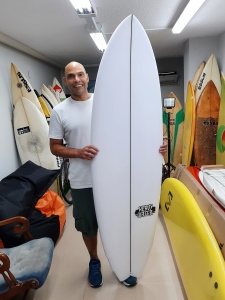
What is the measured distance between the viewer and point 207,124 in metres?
3.02

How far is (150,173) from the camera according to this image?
4.80ft

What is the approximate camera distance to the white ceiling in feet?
6.60

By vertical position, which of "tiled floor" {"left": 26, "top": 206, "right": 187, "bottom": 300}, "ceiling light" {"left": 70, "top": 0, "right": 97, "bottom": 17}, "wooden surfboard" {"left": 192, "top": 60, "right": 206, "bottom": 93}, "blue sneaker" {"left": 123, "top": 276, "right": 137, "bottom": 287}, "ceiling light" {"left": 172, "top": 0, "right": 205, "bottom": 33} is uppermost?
"ceiling light" {"left": 172, "top": 0, "right": 205, "bottom": 33}

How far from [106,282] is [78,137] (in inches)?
41.8

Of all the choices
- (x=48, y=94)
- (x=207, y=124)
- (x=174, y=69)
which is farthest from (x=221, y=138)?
(x=174, y=69)

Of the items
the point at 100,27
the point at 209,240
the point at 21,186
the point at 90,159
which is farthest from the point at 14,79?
the point at 209,240

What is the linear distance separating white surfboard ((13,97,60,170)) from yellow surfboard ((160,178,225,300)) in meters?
1.68

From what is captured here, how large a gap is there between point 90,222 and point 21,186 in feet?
2.93

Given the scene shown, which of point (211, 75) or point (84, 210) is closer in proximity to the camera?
point (84, 210)

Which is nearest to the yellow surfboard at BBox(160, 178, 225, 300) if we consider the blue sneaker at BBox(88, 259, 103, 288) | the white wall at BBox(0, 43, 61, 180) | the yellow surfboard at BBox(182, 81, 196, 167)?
the blue sneaker at BBox(88, 259, 103, 288)

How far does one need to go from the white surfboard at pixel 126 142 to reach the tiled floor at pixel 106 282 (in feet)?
0.60

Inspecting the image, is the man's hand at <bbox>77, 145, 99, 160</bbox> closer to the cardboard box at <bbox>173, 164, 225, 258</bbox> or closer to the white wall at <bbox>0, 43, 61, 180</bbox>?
the cardboard box at <bbox>173, 164, 225, 258</bbox>

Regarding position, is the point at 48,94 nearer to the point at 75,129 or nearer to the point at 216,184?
the point at 75,129

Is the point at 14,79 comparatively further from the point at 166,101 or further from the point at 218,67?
the point at 218,67
